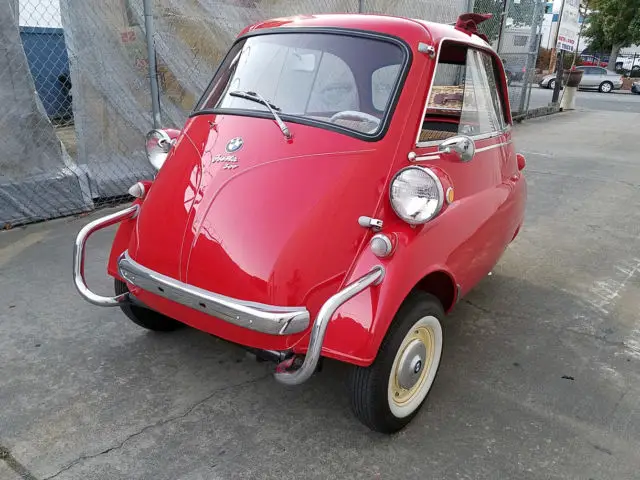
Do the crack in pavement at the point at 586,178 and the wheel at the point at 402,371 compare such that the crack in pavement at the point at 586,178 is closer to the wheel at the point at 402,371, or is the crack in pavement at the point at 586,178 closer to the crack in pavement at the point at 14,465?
the wheel at the point at 402,371

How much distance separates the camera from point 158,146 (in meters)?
3.14

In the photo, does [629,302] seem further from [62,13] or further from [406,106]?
[62,13]

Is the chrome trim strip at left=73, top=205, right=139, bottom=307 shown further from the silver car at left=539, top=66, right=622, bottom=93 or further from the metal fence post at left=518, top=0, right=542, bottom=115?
the silver car at left=539, top=66, right=622, bottom=93

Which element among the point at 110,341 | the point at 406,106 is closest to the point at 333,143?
the point at 406,106

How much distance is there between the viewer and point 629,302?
12.9ft

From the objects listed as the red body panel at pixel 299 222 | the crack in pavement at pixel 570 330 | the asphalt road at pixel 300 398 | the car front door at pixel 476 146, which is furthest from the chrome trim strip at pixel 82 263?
the crack in pavement at pixel 570 330

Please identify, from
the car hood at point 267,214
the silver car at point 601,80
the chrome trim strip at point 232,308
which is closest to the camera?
the chrome trim strip at point 232,308

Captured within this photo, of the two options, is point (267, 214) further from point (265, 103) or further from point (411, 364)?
point (411, 364)

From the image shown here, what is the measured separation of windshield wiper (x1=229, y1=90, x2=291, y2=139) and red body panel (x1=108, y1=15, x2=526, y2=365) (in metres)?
0.04

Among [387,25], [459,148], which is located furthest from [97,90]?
[459,148]

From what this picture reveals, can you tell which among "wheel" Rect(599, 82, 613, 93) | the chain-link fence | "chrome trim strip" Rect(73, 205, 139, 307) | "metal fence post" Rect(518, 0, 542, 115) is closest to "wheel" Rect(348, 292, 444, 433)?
"chrome trim strip" Rect(73, 205, 139, 307)

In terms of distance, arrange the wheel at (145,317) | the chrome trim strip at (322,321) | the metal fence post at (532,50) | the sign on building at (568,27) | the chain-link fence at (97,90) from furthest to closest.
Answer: the sign on building at (568,27) < the metal fence post at (532,50) < the chain-link fence at (97,90) < the wheel at (145,317) < the chrome trim strip at (322,321)

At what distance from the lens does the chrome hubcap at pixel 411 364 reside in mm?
2420

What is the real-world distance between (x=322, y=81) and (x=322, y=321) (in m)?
1.36
